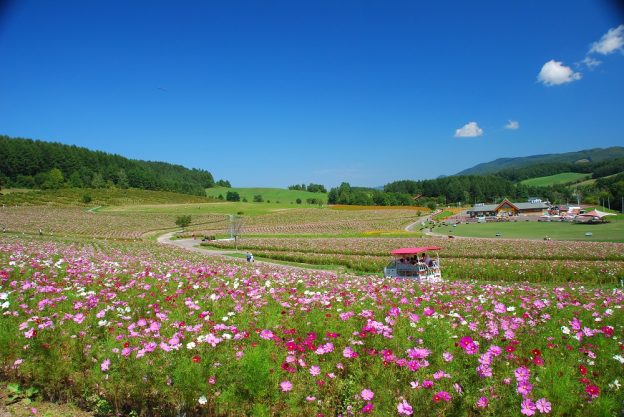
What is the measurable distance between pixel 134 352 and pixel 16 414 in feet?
5.46

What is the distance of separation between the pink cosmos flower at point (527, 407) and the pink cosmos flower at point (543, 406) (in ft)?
0.16

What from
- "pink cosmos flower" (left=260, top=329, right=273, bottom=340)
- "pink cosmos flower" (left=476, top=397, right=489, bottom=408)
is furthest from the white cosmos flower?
"pink cosmos flower" (left=260, top=329, right=273, bottom=340)

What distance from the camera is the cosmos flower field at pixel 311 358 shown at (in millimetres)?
4031

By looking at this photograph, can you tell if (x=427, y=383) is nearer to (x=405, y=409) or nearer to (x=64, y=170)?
(x=405, y=409)

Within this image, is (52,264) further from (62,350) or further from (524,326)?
(524,326)

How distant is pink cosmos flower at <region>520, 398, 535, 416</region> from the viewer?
3.47 m

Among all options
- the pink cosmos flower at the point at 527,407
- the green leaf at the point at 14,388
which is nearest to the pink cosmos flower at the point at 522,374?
the pink cosmos flower at the point at 527,407

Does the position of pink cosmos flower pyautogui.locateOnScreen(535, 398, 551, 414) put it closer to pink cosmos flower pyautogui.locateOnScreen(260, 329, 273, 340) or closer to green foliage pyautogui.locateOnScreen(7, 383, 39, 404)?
pink cosmos flower pyautogui.locateOnScreen(260, 329, 273, 340)

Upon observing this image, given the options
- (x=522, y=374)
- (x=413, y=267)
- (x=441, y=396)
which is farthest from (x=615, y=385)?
(x=413, y=267)

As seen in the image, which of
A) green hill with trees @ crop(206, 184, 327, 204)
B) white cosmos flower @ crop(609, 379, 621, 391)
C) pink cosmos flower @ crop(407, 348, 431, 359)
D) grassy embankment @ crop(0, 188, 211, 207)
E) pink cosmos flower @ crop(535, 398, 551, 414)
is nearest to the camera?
pink cosmos flower @ crop(535, 398, 551, 414)

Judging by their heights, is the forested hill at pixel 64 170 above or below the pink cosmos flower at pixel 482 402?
above

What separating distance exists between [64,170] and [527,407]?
18235 centimetres

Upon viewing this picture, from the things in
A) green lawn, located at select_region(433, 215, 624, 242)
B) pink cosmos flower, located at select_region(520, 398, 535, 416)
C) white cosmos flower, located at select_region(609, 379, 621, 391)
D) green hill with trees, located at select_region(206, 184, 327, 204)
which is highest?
green hill with trees, located at select_region(206, 184, 327, 204)

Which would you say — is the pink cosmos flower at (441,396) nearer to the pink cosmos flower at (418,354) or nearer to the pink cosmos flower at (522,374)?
the pink cosmos flower at (418,354)
